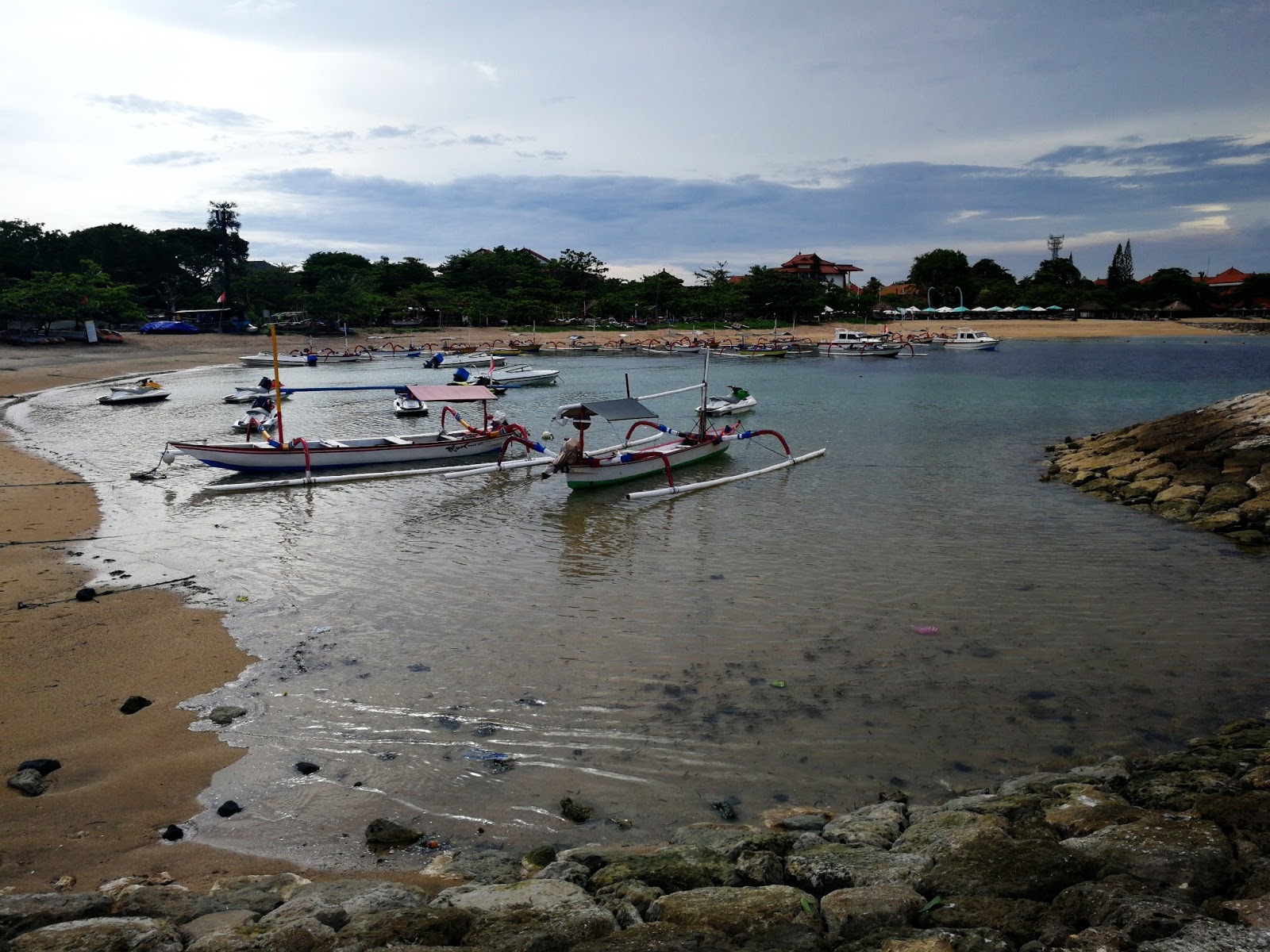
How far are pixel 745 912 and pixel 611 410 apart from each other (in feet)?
55.2

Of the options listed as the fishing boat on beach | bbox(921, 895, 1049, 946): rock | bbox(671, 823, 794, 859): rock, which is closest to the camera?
bbox(921, 895, 1049, 946): rock

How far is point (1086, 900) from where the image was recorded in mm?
4738

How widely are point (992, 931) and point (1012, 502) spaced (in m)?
17.0

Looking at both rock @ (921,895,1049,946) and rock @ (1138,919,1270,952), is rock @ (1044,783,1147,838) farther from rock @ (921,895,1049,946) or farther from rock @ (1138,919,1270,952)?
rock @ (1138,919,1270,952)

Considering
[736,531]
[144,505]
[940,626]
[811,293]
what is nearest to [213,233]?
[811,293]

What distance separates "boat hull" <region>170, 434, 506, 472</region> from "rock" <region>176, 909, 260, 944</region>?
18254 millimetres

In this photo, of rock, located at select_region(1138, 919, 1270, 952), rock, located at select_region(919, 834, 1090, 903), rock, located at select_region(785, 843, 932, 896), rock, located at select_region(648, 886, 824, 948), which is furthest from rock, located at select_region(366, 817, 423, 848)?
rock, located at select_region(1138, 919, 1270, 952)

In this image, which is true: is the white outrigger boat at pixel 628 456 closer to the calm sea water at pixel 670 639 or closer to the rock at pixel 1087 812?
the calm sea water at pixel 670 639

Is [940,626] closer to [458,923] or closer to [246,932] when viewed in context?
[458,923]

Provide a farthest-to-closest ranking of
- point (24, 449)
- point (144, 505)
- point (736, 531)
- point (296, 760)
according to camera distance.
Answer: point (24, 449), point (144, 505), point (736, 531), point (296, 760)

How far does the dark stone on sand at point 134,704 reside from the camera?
872 cm

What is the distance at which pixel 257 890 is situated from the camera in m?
5.73

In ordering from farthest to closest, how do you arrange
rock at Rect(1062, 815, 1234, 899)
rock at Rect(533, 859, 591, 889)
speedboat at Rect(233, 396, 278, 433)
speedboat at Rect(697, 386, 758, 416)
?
1. speedboat at Rect(697, 386, 758, 416)
2. speedboat at Rect(233, 396, 278, 433)
3. rock at Rect(533, 859, 591, 889)
4. rock at Rect(1062, 815, 1234, 899)

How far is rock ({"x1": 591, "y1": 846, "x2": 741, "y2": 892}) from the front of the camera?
18.5ft
